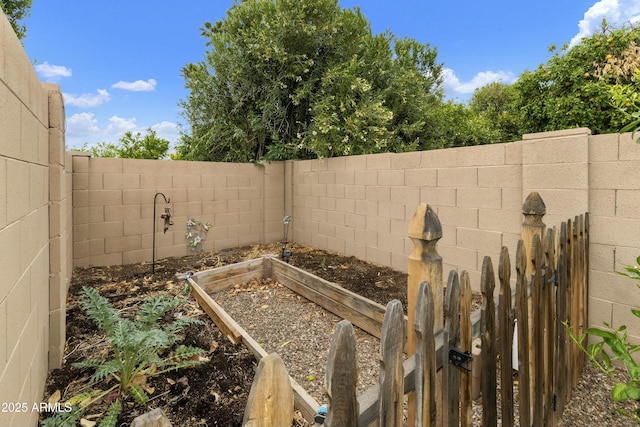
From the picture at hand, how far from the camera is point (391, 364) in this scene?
721mm

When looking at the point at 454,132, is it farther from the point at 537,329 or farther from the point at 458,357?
the point at 458,357

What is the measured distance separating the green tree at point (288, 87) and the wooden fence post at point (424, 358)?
4776mm

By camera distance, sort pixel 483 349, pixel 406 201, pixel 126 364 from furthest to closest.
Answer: pixel 406 201 < pixel 126 364 < pixel 483 349

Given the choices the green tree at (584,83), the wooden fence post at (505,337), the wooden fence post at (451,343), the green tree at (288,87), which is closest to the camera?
the wooden fence post at (451,343)

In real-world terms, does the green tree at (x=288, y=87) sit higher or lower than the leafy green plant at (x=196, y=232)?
higher

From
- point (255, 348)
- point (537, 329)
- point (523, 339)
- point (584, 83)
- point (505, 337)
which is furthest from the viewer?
point (584, 83)

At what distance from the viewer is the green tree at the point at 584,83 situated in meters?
5.80

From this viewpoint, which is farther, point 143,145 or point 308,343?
point 143,145

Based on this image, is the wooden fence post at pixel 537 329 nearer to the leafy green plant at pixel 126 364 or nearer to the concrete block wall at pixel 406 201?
the concrete block wall at pixel 406 201

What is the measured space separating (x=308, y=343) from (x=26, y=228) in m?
2.14

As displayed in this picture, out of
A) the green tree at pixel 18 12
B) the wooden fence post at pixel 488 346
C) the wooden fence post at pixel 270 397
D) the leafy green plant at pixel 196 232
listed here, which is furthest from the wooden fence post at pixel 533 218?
the green tree at pixel 18 12

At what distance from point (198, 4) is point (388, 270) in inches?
387

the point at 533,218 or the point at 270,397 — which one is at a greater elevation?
the point at 533,218

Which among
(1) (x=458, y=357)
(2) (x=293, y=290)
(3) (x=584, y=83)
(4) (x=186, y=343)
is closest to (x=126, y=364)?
(4) (x=186, y=343)
